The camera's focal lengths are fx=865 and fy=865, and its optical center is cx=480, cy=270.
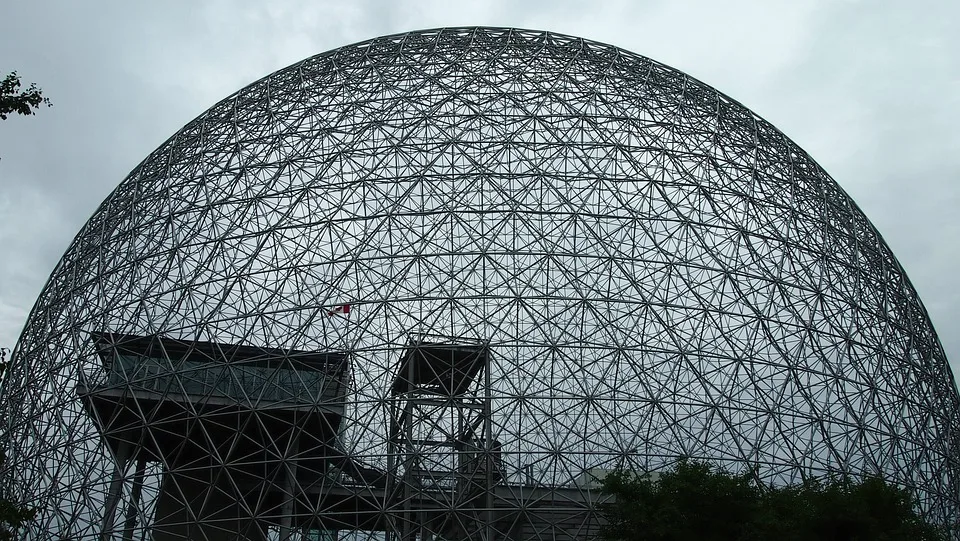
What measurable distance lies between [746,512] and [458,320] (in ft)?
39.6

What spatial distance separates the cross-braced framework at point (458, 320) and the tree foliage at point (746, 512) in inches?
126

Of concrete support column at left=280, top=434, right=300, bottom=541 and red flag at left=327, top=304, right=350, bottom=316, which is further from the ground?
red flag at left=327, top=304, right=350, bottom=316

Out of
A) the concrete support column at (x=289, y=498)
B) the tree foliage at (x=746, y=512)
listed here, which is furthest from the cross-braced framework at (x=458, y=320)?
the tree foliage at (x=746, y=512)

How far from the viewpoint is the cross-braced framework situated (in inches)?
762

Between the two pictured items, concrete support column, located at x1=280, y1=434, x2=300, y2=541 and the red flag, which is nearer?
concrete support column, located at x1=280, y1=434, x2=300, y2=541

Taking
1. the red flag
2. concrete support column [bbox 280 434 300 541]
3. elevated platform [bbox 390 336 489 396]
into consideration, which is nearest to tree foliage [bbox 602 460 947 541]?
elevated platform [bbox 390 336 489 396]

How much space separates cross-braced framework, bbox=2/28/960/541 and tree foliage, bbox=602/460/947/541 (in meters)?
3.19

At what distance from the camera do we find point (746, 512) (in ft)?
48.9

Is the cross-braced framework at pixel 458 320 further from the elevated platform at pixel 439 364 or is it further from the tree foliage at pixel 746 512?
the tree foliage at pixel 746 512

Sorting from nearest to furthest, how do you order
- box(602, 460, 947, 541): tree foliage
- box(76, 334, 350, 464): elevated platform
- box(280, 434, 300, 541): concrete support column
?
box(602, 460, 947, 541): tree foliage < box(280, 434, 300, 541): concrete support column < box(76, 334, 350, 464): elevated platform

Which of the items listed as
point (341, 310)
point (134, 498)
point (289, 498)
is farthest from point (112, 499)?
point (341, 310)

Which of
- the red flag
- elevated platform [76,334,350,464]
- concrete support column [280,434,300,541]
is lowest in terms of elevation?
concrete support column [280,434,300,541]

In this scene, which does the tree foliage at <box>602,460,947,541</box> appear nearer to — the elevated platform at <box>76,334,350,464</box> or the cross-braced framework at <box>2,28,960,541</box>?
the cross-braced framework at <box>2,28,960,541</box>

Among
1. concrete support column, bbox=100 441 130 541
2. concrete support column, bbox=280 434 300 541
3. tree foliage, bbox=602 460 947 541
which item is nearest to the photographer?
tree foliage, bbox=602 460 947 541
